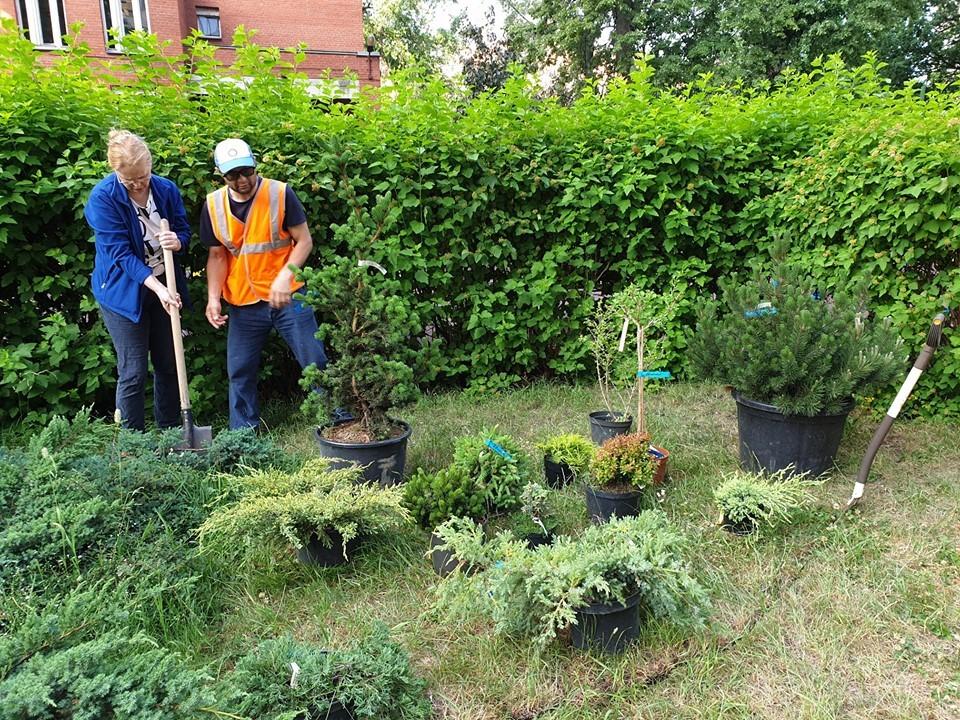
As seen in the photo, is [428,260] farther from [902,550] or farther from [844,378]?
[902,550]

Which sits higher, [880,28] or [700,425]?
[880,28]

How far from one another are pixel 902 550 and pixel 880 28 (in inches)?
746

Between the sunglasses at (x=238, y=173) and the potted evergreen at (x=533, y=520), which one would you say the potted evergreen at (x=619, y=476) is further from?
the sunglasses at (x=238, y=173)

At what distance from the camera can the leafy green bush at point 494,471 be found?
2885 millimetres

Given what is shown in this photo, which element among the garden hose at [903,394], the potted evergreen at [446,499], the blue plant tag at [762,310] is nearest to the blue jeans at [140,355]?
the potted evergreen at [446,499]

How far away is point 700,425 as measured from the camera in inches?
175

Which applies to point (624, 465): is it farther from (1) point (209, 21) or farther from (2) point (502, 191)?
(1) point (209, 21)

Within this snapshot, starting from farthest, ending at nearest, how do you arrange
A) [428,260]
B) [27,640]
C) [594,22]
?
[594,22], [428,260], [27,640]

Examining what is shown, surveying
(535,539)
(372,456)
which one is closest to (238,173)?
(372,456)

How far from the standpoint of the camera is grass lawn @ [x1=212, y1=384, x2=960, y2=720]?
2.02 m

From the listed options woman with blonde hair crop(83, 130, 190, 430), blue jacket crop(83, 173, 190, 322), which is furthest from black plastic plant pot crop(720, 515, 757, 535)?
blue jacket crop(83, 173, 190, 322)

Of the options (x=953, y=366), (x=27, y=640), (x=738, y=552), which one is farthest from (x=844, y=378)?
(x=27, y=640)

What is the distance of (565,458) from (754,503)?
101 centimetres

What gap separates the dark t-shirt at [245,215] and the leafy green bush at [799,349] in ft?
8.41
